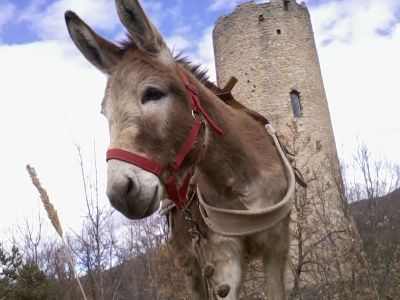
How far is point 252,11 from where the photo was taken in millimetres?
24266

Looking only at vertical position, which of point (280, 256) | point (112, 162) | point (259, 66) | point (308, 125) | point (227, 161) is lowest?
point (280, 256)

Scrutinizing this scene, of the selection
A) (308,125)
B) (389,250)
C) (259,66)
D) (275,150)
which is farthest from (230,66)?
(275,150)

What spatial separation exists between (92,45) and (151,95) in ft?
1.95

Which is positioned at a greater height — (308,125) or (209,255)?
(308,125)

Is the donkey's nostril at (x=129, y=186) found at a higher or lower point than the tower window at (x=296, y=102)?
lower

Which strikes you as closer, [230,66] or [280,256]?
[280,256]

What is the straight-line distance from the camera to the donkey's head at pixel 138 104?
2449 millimetres

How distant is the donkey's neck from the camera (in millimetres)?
3455

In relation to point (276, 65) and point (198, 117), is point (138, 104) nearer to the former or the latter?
point (198, 117)

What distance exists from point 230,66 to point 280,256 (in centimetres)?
2070

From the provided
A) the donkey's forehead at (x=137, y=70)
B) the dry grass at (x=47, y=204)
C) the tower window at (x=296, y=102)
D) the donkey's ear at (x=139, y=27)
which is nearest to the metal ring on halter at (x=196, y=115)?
the donkey's forehead at (x=137, y=70)

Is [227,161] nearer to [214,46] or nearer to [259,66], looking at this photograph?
[259,66]

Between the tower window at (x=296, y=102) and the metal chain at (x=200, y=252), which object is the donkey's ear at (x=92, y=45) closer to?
the metal chain at (x=200, y=252)

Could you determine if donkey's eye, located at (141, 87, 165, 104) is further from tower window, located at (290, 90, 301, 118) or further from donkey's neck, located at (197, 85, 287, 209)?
tower window, located at (290, 90, 301, 118)
